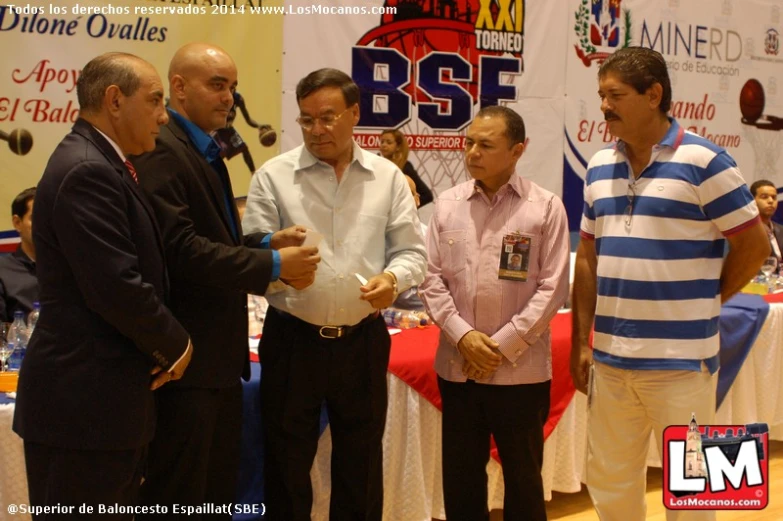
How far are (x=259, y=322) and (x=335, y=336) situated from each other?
963 millimetres

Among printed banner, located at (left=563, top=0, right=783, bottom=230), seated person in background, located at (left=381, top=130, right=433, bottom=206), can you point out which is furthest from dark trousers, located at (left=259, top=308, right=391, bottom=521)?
printed banner, located at (left=563, top=0, right=783, bottom=230)

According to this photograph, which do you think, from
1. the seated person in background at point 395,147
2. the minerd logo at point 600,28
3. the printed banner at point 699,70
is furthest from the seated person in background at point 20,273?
the minerd logo at point 600,28

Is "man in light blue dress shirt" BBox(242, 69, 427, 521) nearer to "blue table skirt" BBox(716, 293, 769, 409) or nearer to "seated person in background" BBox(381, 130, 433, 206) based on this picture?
"blue table skirt" BBox(716, 293, 769, 409)

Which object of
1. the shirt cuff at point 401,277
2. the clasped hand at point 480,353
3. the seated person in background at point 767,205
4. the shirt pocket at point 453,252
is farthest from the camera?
the seated person in background at point 767,205

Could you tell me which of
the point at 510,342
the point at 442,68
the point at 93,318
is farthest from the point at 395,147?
the point at 93,318

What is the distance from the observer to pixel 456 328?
2750 mm

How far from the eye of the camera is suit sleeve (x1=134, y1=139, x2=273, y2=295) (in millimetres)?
2113

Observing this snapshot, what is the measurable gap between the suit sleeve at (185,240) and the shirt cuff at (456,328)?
30.5 inches

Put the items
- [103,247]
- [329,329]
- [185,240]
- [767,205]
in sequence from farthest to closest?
[767,205] < [329,329] < [185,240] < [103,247]

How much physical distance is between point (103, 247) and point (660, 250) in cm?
150

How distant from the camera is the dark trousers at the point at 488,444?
9.07 feet

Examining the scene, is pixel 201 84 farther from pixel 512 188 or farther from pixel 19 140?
pixel 19 140

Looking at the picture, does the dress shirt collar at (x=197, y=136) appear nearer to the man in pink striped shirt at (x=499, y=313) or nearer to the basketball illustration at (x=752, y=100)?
the man in pink striped shirt at (x=499, y=313)

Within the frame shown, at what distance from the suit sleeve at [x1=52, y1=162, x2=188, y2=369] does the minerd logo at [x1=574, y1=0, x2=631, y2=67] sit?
16.7 ft
